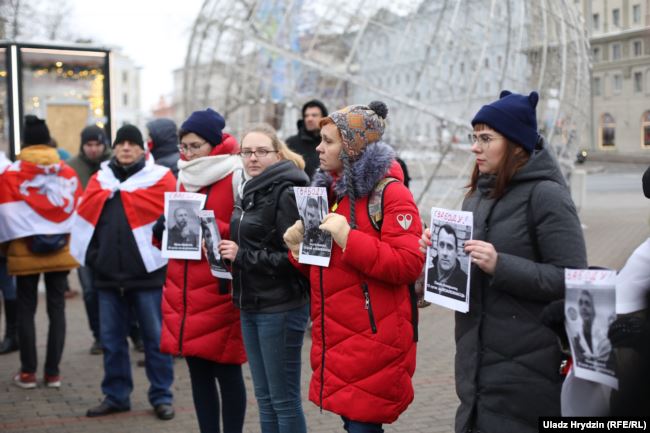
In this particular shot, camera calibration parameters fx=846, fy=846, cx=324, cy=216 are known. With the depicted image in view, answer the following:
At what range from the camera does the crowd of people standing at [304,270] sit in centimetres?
314

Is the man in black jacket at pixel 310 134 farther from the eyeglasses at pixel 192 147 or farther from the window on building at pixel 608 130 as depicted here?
the eyeglasses at pixel 192 147

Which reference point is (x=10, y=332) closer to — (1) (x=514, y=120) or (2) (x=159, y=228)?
(2) (x=159, y=228)

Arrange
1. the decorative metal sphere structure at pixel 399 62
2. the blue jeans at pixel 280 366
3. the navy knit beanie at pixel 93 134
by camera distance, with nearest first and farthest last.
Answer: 1. the blue jeans at pixel 280 366
2. the navy knit beanie at pixel 93 134
3. the decorative metal sphere structure at pixel 399 62

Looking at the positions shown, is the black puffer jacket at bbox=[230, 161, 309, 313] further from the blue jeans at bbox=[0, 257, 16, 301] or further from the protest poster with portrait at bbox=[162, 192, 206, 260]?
the blue jeans at bbox=[0, 257, 16, 301]

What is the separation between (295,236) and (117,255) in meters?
2.32

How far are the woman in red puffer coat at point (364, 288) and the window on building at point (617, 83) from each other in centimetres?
216

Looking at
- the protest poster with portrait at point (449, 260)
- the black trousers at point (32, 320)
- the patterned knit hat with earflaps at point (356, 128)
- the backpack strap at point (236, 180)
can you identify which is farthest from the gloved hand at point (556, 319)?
the black trousers at point (32, 320)

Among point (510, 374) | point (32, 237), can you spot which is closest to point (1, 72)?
point (32, 237)

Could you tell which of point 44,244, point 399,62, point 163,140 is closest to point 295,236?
point 44,244

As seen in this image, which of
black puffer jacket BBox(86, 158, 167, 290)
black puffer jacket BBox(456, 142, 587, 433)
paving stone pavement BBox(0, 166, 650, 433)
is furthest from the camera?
black puffer jacket BBox(86, 158, 167, 290)

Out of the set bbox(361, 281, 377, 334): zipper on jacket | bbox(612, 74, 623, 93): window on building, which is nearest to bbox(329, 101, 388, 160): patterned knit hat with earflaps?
bbox(361, 281, 377, 334): zipper on jacket

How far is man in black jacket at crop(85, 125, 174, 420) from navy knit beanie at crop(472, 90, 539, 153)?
3.38 metres

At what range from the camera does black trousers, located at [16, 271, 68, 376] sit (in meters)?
6.79

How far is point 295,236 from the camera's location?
4.05 metres
